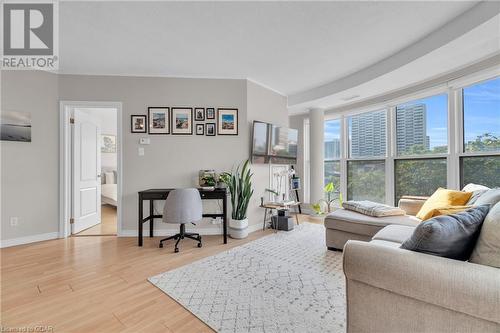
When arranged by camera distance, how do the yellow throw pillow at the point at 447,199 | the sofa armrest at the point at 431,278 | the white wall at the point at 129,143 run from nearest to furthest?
the sofa armrest at the point at 431,278 < the yellow throw pillow at the point at 447,199 < the white wall at the point at 129,143

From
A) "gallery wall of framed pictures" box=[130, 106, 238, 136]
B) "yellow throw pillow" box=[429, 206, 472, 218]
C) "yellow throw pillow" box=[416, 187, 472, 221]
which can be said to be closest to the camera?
"yellow throw pillow" box=[429, 206, 472, 218]

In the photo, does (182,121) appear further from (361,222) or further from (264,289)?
(361,222)

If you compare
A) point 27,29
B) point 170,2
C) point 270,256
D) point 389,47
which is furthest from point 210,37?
point 270,256

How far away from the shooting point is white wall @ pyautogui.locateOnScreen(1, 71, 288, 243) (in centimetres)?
322

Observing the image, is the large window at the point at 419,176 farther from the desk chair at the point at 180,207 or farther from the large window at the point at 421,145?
the desk chair at the point at 180,207

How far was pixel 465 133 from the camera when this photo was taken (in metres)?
3.25

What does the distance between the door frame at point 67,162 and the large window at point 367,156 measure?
4277 mm

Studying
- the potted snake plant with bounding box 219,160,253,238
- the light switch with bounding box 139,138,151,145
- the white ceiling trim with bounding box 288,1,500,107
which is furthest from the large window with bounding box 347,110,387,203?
the light switch with bounding box 139,138,151,145

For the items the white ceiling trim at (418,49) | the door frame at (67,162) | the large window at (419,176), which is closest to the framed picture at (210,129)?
the door frame at (67,162)

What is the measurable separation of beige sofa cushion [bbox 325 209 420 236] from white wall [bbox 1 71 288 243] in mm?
1492

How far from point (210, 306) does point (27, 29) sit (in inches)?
129

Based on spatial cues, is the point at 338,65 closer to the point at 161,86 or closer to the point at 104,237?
the point at 161,86

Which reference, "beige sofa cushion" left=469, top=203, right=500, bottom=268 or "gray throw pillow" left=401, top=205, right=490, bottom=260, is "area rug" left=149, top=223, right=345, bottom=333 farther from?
"beige sofa cushion" left=469, top=203, right=500, bottom=268

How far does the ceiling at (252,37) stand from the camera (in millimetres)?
2160
